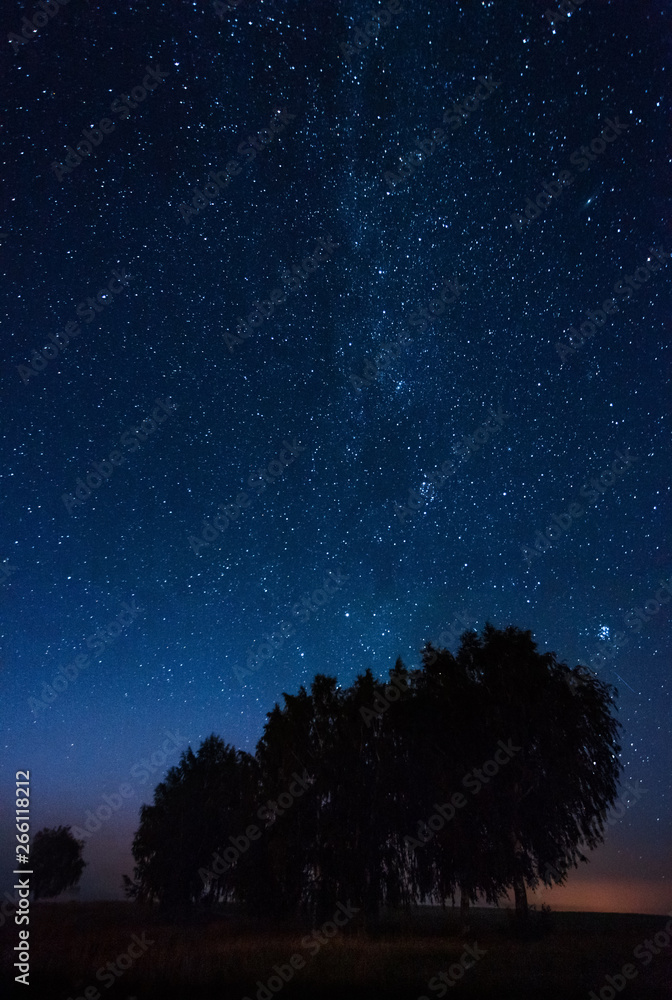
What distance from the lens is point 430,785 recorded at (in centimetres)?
2528

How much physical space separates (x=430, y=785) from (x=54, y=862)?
208ft

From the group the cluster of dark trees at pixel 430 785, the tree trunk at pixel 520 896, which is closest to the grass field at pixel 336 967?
the tree trunk at pixel 520 896

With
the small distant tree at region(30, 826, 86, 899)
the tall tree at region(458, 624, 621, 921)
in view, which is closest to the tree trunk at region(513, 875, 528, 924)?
the tall tree at region(458, 624, 621, 921)

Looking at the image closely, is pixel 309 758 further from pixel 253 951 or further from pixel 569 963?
pixel 569 963

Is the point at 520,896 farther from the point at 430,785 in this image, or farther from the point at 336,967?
the point at 336,967

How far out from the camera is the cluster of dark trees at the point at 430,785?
924 inches

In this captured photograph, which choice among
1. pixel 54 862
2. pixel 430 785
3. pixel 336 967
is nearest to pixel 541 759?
pixel 430 785

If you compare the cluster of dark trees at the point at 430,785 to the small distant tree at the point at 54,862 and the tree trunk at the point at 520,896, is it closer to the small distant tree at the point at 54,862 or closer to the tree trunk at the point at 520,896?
the tree trunk at the point at 520,896

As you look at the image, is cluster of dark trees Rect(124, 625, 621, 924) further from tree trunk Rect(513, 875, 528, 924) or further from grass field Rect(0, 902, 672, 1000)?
grass field Rect(0, 902, 672, 1000)

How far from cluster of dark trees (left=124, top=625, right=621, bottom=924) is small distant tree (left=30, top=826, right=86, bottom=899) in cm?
4942

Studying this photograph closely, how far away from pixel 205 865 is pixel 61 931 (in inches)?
790

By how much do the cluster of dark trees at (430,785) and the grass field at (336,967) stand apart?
325 cm

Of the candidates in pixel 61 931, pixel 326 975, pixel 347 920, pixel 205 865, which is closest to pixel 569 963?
pixel 326 975

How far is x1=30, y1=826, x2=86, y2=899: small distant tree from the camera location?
222 feet
